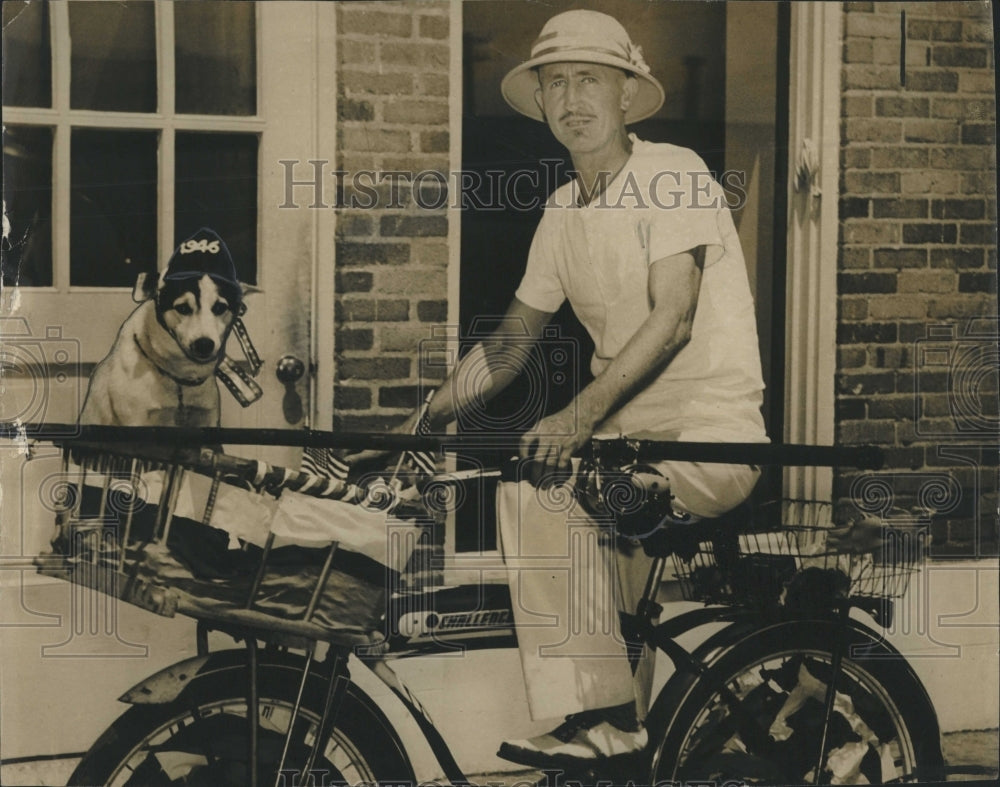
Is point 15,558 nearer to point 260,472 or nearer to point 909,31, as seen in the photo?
point 260,472

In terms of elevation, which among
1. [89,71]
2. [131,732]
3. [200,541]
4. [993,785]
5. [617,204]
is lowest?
[993,785]

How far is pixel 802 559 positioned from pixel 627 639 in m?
0.60

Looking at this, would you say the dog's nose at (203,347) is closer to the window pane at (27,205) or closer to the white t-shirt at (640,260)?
the window pane at (27,205)

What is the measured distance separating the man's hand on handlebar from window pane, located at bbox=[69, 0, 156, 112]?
1.49 meters

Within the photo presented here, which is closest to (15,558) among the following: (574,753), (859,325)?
(574,753)

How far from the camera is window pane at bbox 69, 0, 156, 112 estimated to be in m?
3.40

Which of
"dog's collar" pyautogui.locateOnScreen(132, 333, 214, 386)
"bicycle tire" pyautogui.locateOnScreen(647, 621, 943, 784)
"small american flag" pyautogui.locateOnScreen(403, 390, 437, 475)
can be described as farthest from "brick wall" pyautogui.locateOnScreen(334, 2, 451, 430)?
"bicycle tire" pyautogui.locateOnScreen(647, 621, 943, 784)

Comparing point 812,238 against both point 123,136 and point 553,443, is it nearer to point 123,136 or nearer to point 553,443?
Answer: point 553,443

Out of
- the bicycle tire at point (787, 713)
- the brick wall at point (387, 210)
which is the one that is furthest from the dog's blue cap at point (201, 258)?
the bicycle tire at point (787, 713)

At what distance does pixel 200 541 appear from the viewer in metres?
3.45

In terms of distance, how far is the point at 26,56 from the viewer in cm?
340

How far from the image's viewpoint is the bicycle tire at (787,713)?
11.9 ft

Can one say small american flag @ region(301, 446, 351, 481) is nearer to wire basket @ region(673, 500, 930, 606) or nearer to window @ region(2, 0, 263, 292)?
window @ region(2, 0, 263, 292)

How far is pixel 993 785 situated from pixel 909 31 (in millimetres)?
2430
